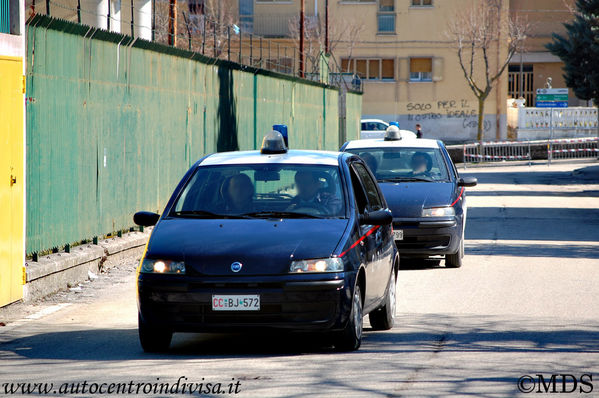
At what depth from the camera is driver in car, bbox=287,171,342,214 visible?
29.9ft

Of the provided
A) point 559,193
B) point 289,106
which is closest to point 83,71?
point 289,106

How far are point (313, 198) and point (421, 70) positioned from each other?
204 feet

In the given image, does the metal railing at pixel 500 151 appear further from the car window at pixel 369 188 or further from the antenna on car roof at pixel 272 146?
the antenna on car roof at pixel 272 146

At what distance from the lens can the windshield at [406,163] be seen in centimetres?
1585

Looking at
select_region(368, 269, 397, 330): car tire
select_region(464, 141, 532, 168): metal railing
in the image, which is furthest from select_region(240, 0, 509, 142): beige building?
select_region(368, 269, 397, 330): car tire

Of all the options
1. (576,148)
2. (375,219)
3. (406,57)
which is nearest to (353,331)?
(375,219)

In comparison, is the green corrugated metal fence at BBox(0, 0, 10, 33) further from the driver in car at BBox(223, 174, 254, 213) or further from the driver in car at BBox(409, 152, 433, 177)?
the driver in car at BBox(409, 152, 433, 177)

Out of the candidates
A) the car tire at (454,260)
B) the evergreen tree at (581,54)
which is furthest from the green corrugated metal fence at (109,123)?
the evergreen tree at (581,54)

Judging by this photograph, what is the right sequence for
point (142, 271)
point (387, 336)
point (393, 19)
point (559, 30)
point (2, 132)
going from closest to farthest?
point (142, 271), point (387, 336), point (2, 132), point (393, 19), point (559, 30)

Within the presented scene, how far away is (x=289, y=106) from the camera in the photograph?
29844 millimetres

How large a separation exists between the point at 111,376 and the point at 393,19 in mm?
63712

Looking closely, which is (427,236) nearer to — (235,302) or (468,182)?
(468,182)

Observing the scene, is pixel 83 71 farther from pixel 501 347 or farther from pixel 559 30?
pixel 559 30

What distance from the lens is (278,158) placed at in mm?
9766
